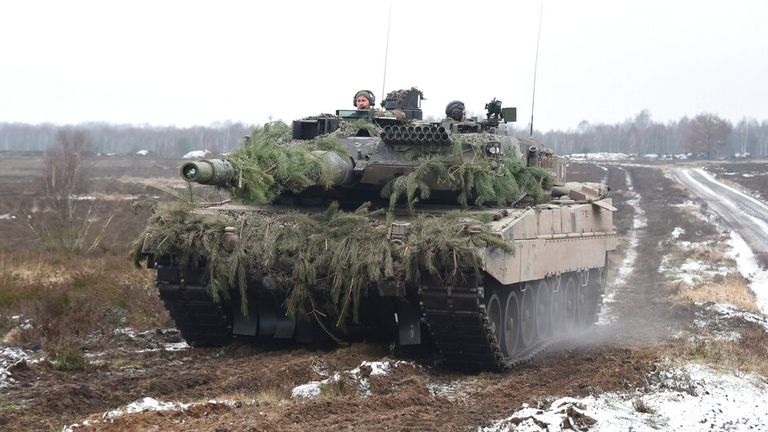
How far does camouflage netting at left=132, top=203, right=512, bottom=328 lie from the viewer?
11.1m

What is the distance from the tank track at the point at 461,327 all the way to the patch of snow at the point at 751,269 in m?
8.66

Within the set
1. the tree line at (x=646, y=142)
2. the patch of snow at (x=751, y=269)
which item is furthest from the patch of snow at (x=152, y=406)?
the tree line at (x=646, y=142)

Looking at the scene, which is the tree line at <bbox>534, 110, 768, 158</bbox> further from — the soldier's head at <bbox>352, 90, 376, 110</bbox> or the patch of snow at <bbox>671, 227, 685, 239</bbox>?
the soldier's head at <bbox>352, 90, 376, 110</bbox>

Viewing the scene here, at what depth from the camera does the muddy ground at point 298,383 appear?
8734mm

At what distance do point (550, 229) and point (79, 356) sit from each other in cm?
656

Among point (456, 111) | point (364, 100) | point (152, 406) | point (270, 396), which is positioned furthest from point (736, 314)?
point (152, 406)

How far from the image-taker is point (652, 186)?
194 feet

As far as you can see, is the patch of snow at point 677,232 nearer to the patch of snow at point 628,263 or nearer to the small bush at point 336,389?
the patch of snow at point 628,263

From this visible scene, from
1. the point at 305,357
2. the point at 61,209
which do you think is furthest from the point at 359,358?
the point at 61,209

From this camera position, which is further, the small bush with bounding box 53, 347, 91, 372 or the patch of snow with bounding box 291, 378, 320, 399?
the small bush with bounding box 53, 347, 91, 372

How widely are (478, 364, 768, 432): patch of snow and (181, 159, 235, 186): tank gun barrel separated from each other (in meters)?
3.83

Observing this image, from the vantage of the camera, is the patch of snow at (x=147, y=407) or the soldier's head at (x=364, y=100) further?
the soldier's head at (x=364, y=100)

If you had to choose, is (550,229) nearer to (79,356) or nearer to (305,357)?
(305,357)

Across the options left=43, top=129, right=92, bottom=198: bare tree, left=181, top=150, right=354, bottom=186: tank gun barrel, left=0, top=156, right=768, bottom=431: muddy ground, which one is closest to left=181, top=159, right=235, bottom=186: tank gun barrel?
left=181, top=150, right=354, bottom=186: tank gun barrel
